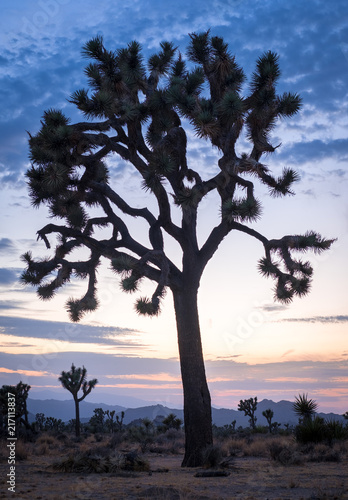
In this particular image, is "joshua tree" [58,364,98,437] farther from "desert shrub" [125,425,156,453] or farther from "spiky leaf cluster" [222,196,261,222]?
"spiky leaf cluster" [222,196,261,222]

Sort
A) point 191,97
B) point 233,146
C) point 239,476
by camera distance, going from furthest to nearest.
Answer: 1. point 233,146
2. point 191,97
3. point 239,476

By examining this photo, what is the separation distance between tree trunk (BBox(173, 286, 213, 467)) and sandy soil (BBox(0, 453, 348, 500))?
0.79 m

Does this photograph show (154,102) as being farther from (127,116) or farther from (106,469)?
(106,469)

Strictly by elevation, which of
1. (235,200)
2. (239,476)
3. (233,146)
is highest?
(233,146)

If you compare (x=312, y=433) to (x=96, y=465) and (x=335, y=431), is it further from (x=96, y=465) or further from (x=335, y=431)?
(x=96, y=465)

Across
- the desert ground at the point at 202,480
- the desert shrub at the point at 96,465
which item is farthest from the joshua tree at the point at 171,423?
the desert shrub at the point at 96,465

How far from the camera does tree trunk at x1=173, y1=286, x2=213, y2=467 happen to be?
457 inches

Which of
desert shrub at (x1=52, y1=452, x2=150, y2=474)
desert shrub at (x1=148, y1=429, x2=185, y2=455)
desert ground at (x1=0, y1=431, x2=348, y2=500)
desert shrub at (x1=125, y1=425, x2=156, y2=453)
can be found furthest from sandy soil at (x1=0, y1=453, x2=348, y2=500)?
desert shrub at (x1=125, y1=425, x2=156, y2=453)

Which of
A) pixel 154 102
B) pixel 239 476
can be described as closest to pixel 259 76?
pixel 154 102

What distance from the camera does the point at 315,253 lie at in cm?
1277

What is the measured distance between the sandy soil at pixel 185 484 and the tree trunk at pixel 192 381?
0.79 meters

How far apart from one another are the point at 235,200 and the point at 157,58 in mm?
5037

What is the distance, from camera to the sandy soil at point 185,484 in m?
7.23

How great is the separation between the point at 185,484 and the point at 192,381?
346cm
